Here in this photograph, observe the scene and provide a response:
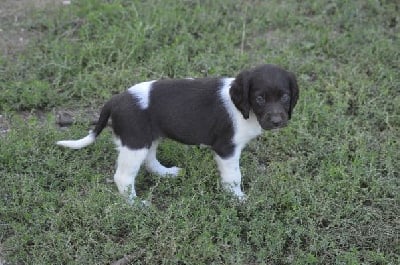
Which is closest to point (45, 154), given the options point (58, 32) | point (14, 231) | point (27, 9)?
point (14, 231)

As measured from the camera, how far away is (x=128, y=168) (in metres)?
5.83

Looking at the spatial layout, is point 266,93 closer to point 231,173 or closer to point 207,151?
point 231,173

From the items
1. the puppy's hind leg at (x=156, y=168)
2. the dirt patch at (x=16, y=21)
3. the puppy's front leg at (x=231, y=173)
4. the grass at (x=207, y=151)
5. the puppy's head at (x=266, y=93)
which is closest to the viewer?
the puppy's head at (x=266, y=93)

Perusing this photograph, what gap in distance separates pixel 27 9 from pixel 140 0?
152 cm

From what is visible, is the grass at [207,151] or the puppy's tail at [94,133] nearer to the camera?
the grass at [207,151]

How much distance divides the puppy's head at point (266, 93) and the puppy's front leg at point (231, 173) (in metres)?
0.45

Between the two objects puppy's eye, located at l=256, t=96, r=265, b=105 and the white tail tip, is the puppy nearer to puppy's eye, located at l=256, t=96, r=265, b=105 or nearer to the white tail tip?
puppy's eye, located at l=256, t=96, r=265, b=105

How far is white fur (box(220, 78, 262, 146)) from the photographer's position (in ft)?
18.9

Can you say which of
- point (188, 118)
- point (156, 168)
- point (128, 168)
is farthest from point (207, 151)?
point (128, 168)

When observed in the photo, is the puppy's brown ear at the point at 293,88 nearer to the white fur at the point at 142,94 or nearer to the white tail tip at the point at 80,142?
the white fur at the point at 142,94

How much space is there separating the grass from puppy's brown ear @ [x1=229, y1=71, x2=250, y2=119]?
85cm

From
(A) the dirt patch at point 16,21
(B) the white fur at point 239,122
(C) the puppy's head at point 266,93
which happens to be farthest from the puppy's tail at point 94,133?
(A) the dirt patch at point 16,21

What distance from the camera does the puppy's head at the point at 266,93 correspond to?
550 centimetres

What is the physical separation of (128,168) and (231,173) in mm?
900
